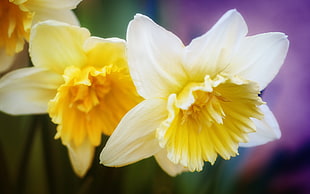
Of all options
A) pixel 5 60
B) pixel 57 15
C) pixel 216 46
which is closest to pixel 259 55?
pixel 216 46

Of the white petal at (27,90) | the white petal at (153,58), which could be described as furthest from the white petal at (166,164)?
the white petal at (27,90)

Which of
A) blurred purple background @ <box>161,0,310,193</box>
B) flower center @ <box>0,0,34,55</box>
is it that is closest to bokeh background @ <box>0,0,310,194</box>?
blurred purple background @ <box>161,0,310,193</box>

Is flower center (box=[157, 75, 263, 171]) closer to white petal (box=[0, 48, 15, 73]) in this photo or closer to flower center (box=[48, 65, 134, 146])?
flower center (box=[48, 65, 134, 146])

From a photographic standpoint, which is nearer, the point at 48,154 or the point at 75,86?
the point at 75,86

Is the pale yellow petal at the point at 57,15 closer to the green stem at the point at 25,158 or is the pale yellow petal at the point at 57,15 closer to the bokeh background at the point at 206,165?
the bokeh background at the point at 206,165

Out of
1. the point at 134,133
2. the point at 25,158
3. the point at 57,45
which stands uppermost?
the point at 57,45

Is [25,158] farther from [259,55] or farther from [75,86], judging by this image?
[259,55]

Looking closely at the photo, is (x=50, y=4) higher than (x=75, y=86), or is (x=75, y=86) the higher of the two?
(x=50, y=4)

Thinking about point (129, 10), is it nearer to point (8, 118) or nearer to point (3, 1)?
point (3, 1)
